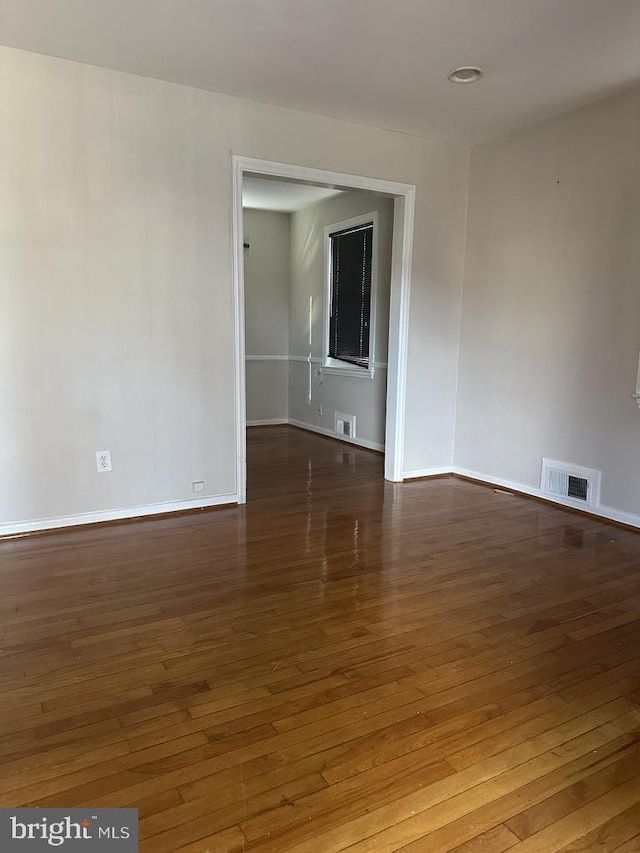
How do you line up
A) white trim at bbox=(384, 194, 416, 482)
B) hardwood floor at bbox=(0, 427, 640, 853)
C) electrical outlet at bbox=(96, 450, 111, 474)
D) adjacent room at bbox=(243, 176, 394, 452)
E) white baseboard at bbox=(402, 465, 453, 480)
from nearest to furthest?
hardwood floor at bbox=(0, 427, 640, 853) < electrical outlet at bbox=(96, 450, 111, 474) < white trim at bbox=(384, 194, 416, 482) < white baseboard at bbox=(402, 465, 453, 480) < adjacent room at bbox=(243, 176, 394, 452)

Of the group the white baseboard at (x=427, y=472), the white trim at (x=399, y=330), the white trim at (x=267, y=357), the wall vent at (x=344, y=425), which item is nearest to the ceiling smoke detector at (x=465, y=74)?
the white trim at (x=399, y=330)

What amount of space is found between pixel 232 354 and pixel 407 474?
1878 millimetres

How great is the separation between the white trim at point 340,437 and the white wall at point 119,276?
7.30 feet

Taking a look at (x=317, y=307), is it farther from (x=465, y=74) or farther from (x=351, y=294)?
(x=465, y=74)

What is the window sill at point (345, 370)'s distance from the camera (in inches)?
234

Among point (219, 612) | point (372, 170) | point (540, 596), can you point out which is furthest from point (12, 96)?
point (540, 596)

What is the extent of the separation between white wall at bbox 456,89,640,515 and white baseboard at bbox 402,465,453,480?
0.20 metres

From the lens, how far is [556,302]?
4043 millimetres

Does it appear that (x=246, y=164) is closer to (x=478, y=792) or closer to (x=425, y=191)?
(x=425, y=191)

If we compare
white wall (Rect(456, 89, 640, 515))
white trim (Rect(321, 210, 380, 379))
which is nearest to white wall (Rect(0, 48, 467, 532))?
white wall (Rect(456, 89, 640, 515))

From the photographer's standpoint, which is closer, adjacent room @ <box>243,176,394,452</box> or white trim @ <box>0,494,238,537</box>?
white trim @ <box>0,494,238,537</box>

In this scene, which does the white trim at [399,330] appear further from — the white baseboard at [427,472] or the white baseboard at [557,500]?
the white baseboard at [557,500]

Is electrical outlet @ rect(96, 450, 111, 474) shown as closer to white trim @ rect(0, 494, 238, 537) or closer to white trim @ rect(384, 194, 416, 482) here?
white trim @ rect(0, 494, 238, 537)

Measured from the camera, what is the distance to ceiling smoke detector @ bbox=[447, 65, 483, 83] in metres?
3.17
